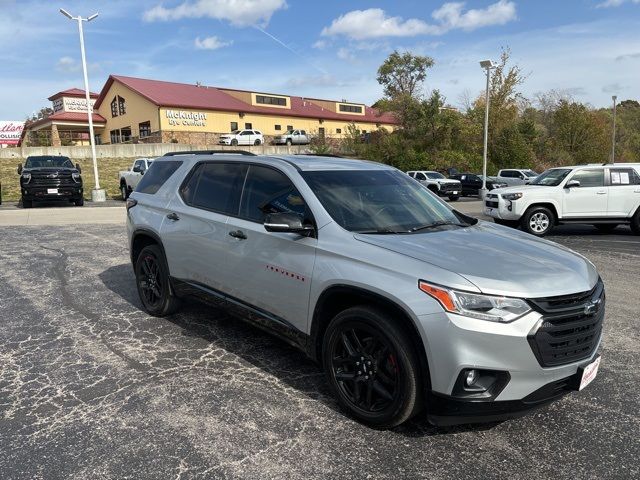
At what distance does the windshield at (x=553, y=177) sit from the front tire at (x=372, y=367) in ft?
34.7

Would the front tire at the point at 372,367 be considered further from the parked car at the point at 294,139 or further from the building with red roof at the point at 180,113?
the parked car at the point at 294,139

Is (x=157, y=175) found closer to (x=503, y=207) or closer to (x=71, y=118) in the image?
(x=503, y=207)

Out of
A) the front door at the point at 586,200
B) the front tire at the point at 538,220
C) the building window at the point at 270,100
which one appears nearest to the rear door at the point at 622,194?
the front door at the point at 586,200

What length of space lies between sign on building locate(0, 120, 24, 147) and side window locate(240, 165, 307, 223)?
76.0 m

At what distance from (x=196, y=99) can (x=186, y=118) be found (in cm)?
307

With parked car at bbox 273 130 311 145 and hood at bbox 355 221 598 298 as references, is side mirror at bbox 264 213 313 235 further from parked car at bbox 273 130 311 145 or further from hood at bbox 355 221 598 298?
parked car at bbox 273 130 311 145

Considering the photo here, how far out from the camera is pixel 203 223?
179 inches

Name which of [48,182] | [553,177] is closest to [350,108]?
[48,182]

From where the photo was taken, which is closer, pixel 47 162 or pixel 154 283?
pixel 154 283

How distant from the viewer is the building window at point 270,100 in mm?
53562

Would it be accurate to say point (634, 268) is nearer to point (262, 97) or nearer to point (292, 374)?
point (292, 374)

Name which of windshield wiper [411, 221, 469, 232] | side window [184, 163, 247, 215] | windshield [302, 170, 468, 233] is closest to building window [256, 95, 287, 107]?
side window [184, 163, 247, 215]

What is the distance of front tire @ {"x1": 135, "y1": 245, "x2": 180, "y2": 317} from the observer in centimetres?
517

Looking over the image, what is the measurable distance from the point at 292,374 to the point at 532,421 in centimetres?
176
